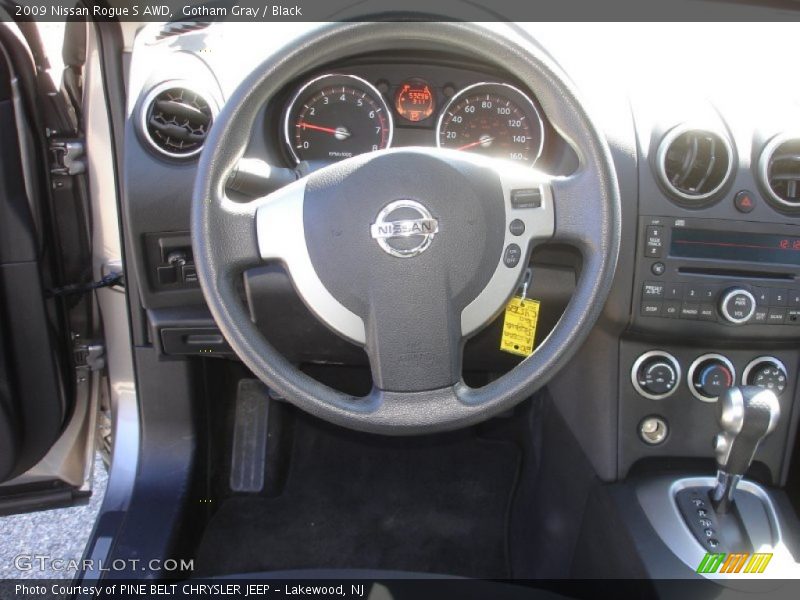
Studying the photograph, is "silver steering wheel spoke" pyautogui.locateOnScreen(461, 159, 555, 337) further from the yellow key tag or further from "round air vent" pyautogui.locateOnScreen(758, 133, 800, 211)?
"round air vent" pyautogui.locateOnScreen(758, 133, 800, 211)

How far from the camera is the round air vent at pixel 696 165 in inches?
53.2

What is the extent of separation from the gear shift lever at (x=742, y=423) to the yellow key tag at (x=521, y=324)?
341 millimetres

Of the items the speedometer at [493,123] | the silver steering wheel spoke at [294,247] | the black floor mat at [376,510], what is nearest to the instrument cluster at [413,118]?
the speedometer at [493,123]

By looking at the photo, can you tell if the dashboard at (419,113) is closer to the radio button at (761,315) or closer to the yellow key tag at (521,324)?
the yellow key tag at (521,324)

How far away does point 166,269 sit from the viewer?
5.01ft

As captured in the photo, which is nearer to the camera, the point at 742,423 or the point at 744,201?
the point at 742,423

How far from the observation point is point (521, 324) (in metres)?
1.29

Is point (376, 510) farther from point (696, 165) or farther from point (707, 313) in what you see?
point (696, 165)

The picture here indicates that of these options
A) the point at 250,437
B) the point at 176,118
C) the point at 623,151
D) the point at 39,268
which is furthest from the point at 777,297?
the point at 39,268

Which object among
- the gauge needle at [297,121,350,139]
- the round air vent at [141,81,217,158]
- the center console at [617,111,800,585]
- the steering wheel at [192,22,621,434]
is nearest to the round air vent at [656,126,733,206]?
the center console at [617,111,800,585]

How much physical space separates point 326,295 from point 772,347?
0.90 meters

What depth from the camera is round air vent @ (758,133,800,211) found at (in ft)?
4.48

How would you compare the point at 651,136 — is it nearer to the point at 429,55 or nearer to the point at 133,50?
the point at 429,55

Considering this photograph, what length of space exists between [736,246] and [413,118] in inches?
25.6
